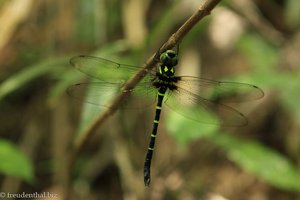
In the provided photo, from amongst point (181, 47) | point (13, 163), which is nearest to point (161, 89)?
point (13, 163)

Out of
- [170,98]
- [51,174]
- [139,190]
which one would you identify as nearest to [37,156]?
[51,174]

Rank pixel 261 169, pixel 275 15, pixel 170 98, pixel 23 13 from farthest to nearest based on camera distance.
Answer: pixel 275 15 < pixel 23 13 < pixel 261 169 < pixel 170 98

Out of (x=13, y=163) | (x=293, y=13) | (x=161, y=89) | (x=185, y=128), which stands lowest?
(x=13, y=163)

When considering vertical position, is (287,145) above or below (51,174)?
above

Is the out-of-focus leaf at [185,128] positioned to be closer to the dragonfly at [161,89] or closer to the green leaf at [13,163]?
the dragonfly at [161,89]

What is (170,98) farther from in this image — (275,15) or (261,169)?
(275,15)

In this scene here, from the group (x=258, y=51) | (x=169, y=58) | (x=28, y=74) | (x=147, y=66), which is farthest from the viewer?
(x=258, y=51)

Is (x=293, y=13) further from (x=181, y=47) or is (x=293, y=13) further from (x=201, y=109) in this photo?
(x=201, y=109)
